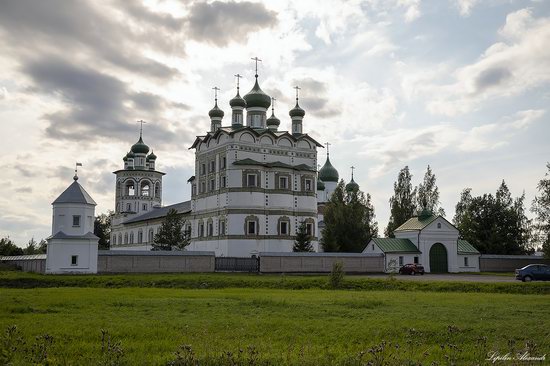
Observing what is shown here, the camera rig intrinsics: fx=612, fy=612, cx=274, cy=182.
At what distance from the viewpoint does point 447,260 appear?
5206 centimetres

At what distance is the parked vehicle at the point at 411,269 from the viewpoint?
47.1m

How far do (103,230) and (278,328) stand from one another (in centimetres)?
9061

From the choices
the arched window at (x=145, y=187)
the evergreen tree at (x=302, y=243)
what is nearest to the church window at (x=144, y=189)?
the arched window at (x=145, y=187)

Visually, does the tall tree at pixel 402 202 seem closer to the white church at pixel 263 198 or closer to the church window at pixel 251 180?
the white church at pixel 263 198

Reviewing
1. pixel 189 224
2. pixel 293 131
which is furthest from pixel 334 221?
pixel 189 224

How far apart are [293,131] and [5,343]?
50.0 meters

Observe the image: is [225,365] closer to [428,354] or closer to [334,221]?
[428,354]

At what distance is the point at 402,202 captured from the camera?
210ft

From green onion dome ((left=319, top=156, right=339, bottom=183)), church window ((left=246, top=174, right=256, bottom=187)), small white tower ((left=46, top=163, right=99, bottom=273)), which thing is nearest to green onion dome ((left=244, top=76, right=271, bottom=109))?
church window ((left=246, top=174, right=256, bottom=187))

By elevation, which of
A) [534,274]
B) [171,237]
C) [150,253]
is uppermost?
[171,237]

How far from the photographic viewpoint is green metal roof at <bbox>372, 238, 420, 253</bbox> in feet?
165

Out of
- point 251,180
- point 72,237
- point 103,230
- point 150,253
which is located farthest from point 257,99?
point 103,230

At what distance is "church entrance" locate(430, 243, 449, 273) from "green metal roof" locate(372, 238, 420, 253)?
1.63m

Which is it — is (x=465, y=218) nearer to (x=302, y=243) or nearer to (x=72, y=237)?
(x=302, y=243)
